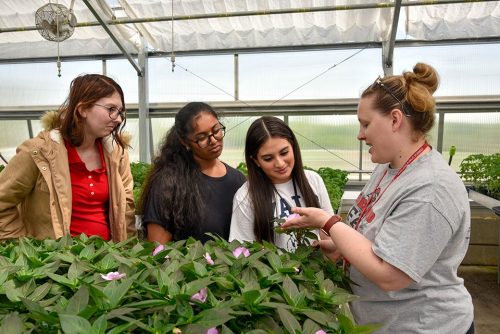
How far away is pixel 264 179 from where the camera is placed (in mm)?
1955

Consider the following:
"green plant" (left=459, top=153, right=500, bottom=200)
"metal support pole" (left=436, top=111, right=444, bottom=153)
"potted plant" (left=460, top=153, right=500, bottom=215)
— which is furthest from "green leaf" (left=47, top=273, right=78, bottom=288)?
"metal support pole" (left=436, top=111, right=444, bottom=153)

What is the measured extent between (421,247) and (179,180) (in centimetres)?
113

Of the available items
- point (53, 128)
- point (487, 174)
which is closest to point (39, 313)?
point (53, 128)

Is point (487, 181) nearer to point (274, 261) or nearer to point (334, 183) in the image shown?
point (334, 183)

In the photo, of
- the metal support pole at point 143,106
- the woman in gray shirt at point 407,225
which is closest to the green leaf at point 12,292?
the woman in gray shirt at point 407,225

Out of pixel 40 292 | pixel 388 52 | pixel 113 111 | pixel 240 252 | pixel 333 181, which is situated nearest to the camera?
pixel 40 292

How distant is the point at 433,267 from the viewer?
1.33m

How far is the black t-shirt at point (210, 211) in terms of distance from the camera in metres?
2.02

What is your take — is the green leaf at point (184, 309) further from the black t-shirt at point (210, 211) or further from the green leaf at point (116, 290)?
the black t-shirt at point (210, 211)

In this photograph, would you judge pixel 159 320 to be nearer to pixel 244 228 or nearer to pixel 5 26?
pixel 244 228

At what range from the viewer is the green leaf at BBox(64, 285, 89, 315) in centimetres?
90

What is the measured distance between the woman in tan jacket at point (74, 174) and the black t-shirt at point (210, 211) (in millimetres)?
217

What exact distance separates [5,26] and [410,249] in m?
7.14

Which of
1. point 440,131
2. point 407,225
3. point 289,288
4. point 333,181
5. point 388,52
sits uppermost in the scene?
point 388,52
